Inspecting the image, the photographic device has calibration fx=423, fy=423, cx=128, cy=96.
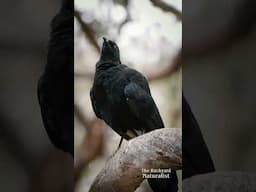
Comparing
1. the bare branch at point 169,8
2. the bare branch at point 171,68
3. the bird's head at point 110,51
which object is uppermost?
the bare branch at point 169,8

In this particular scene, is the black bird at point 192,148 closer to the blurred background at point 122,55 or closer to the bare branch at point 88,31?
the blurred background at point 122,55

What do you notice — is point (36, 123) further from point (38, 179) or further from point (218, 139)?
point (218, 139)

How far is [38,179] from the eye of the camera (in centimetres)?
231

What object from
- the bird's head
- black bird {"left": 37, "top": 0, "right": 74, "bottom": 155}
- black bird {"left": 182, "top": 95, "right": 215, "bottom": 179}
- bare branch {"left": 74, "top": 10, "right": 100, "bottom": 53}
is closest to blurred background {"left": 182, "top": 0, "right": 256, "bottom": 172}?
black bird {"left": 182, "top": 95, "right": 215, "bottom": 179}

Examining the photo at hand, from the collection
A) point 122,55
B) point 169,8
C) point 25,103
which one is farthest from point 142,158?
point 169,8

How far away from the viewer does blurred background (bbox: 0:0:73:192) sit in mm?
2293

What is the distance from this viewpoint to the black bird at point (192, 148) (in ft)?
7.35

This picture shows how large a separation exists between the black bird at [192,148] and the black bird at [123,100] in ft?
0.31

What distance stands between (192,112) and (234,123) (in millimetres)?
228

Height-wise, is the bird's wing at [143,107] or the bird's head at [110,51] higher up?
the bird's head at [110,51]

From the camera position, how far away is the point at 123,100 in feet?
7.41

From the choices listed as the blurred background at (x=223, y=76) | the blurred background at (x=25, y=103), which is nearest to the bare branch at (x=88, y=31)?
the blurred background at (x=25, y=103)

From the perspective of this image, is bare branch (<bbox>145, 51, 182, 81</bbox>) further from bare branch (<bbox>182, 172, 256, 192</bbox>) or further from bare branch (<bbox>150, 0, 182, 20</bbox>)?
bare branch (<bbox>182, 172, 256, 192</bbox>)

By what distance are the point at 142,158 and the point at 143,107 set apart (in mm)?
267
